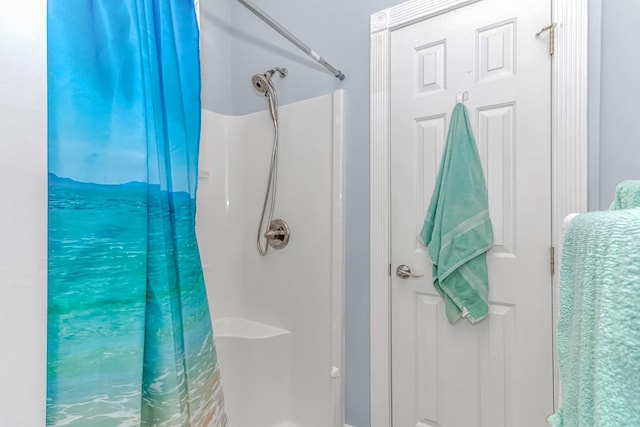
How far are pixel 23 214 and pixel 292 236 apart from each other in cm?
139

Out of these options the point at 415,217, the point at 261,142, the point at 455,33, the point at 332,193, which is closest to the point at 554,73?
the point at 455,33

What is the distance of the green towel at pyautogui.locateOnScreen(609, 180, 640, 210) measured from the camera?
0.52 m

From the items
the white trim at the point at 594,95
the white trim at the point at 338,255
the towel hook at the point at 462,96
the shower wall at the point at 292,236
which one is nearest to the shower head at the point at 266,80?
the shower wall at the point at 292,236

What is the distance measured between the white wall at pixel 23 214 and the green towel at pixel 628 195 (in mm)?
893

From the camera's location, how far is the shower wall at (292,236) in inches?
68.2

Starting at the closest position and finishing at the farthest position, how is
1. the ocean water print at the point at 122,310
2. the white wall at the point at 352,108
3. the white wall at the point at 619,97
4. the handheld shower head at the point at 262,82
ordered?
the ocean water print at the point at 122,310 < the white wall at the point at 619,97 < the white wall at the point at 352,108 < the handheld shower head at the point at 262,82

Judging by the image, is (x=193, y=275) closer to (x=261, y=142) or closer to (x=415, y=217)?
(x=415, y=217)

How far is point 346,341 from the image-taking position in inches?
69.4

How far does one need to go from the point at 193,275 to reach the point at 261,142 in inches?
48.8

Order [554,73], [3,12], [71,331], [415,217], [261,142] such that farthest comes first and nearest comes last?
[261,142] → [415,217] → [554,73] → [71,331] → [3,12]

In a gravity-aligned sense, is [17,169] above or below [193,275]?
above

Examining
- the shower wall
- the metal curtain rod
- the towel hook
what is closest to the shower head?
the shower wall

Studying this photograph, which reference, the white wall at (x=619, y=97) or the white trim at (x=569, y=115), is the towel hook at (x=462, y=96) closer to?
the white trim at (x=569, y=115)

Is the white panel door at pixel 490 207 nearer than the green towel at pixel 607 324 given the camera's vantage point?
No
